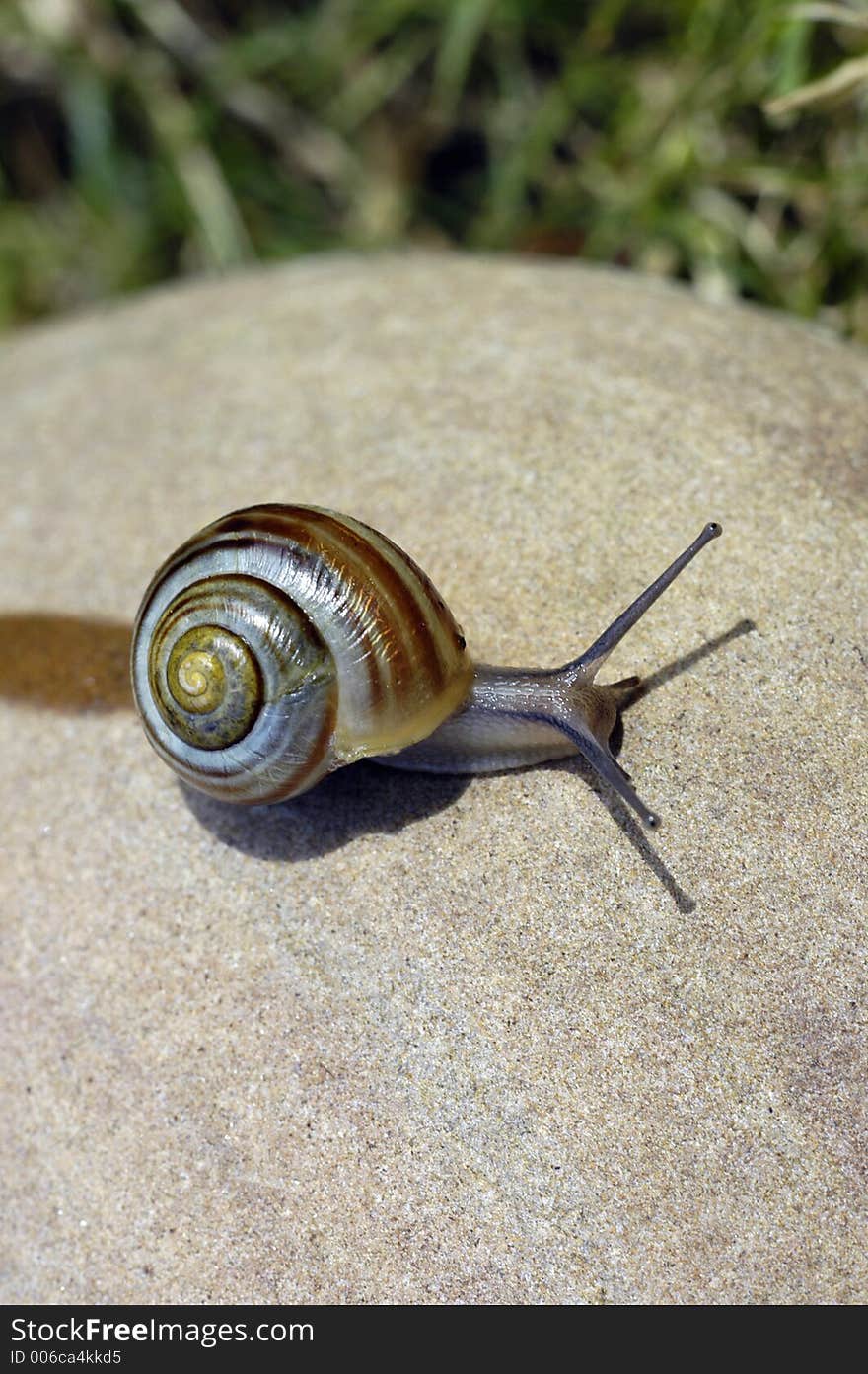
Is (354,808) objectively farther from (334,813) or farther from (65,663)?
(65,663)

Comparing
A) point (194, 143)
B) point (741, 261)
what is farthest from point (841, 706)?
point (194, 143)

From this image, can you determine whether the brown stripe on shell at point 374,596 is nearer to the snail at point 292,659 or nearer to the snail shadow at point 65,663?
the snail at point 292,659

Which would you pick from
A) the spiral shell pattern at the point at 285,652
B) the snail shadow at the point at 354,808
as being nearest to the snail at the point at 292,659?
the spiral shell pattern at the point at 285,652

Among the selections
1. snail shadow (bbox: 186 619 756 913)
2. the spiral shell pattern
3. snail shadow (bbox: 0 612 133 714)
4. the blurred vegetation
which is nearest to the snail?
the spiral shell pattern

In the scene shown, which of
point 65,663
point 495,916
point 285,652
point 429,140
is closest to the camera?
point 285,652

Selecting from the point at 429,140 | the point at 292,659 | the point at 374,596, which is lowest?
the point at 292,659

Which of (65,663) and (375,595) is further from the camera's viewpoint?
(65,663)

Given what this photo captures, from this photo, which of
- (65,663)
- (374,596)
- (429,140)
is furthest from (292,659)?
(429,140)
